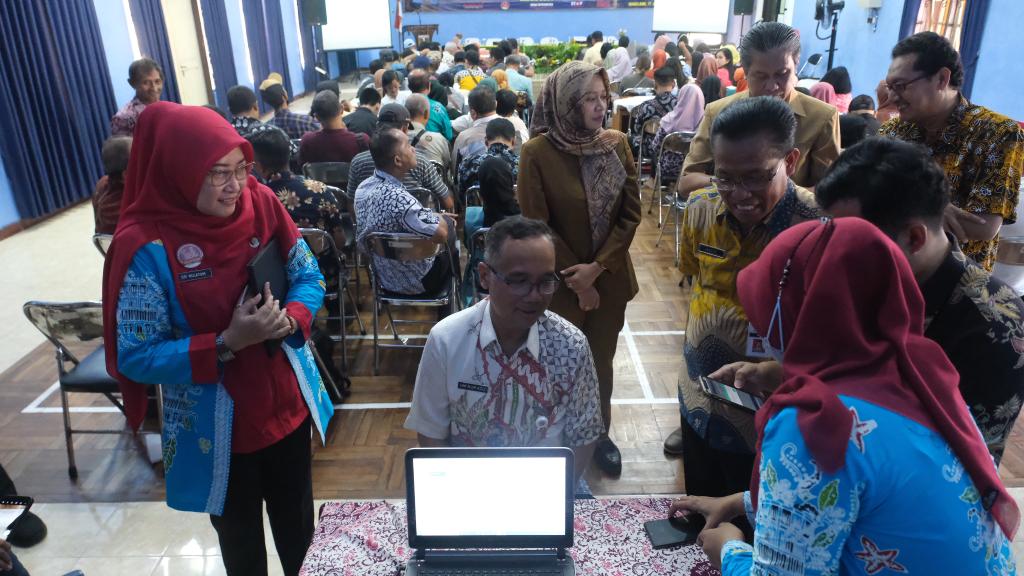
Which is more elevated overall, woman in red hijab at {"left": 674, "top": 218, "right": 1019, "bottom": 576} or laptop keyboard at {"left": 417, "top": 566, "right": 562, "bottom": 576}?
woman in red hijab at {"left": 674, "top": 218, "right": 1019, "bottom": 576}

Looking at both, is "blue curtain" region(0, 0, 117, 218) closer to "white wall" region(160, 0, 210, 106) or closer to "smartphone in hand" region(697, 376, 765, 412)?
"white wall" region(160, 0, 210, 106)

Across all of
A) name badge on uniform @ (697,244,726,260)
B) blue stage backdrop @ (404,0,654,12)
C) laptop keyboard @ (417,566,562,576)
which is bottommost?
laptop keyboard @ (417,566,562,576)

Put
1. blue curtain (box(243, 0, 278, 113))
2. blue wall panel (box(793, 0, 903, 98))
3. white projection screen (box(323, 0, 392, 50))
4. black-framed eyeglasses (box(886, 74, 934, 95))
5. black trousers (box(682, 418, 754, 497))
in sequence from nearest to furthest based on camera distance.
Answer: black trousers (box(682, 418, 754, 497)) → black-framed eyeglasses (box(886, 74, 934, 95)) → blue wall panel (box(793, 0, 903, 98)) → blue curtain (box(243, 0, 278, 113)) → white projection screen (box(323, 0, 392, 50))

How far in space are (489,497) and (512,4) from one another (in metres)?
18.9

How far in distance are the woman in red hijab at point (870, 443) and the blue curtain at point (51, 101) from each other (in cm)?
704

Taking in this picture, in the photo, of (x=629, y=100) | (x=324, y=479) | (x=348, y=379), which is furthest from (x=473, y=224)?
(x=629, y=100)

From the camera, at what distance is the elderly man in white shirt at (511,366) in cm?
149

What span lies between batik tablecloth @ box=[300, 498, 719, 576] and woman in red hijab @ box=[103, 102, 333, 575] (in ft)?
1.43

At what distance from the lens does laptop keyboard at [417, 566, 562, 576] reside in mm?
1197

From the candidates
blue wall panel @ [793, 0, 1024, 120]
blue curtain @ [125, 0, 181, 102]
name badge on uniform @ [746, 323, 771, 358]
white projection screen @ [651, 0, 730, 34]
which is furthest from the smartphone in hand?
white projection screen @ [651, 0, 730, 34]

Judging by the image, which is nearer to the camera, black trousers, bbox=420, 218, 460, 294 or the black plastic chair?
the black plastic chair

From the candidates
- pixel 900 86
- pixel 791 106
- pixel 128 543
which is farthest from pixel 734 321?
pixel 128 543

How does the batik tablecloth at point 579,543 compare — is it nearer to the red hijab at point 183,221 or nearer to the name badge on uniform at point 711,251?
the red hijab at point 183,221

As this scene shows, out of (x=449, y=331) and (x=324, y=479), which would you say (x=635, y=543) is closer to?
(x=449, y=331)
